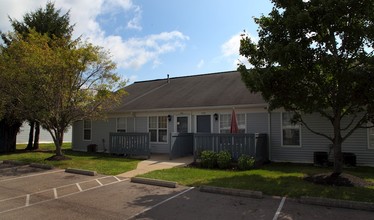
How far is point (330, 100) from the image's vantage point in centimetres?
985

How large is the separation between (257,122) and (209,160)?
3665 mm

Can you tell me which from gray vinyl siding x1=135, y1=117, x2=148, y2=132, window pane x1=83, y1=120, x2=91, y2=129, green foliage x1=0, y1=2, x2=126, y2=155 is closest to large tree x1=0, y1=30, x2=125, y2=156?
green foliage x1=0, y1=2, x2=126, y2=155

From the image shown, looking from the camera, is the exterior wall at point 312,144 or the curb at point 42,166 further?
the curb at point 42,166

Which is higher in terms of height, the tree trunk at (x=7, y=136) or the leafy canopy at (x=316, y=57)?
the leafy canopy at (x=316, y=57)

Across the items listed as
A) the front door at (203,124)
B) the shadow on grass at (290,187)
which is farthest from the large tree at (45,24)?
the shadow on grass at (290,187)

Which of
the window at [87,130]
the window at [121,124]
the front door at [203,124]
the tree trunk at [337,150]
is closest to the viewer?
the tree trunk at [337,150]

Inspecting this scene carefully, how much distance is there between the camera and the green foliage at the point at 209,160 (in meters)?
12.6

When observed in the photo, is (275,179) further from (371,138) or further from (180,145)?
(180,145)

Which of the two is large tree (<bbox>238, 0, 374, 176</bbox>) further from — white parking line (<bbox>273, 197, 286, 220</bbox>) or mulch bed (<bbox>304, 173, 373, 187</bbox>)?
white parking line (<bbox>273, 197, 286, 220</bbox>)

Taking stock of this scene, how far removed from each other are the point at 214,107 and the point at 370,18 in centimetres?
832

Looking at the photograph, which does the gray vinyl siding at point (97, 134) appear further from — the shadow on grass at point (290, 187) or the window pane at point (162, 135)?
the shadow on grass at point (290, 187)

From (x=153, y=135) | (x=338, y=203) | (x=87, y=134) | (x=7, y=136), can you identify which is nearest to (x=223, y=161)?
(x=338, y=203)

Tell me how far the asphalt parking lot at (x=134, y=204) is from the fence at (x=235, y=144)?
4.26m

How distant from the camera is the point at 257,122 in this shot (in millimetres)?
15000
